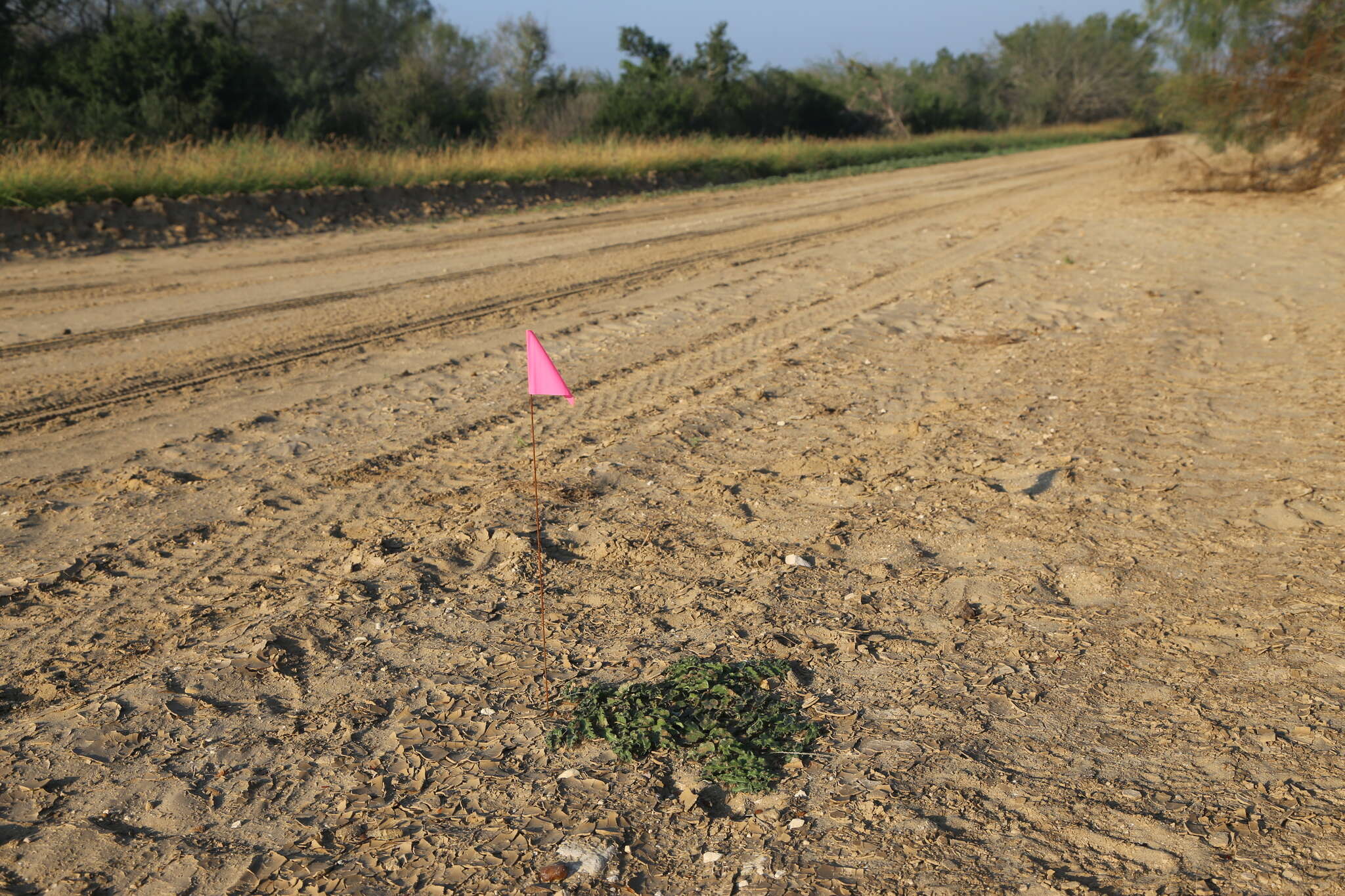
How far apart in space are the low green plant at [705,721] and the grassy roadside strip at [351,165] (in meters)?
12.4

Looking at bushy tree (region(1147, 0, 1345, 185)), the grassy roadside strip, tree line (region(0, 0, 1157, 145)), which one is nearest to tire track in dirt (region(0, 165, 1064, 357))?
the grassy roadside strip

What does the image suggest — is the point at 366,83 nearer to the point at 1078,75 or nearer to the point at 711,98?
the point at 711,98

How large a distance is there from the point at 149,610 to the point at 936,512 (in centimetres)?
381

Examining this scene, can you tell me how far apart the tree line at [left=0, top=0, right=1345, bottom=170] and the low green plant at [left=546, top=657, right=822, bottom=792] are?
1951 cm

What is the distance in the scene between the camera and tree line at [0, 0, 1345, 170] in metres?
19.6

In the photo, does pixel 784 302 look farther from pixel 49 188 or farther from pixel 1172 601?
pixel 49 188

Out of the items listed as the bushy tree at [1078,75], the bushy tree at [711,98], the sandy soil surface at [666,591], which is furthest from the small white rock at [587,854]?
the bushy tree at [1078,75]

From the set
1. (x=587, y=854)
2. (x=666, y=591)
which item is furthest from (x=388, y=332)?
(x=587, y=854)

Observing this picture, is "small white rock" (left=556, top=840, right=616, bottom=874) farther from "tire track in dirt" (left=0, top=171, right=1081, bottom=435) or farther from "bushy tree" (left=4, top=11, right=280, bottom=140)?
"bushy tree" (left=4, top=11, right=280, bottom=140)

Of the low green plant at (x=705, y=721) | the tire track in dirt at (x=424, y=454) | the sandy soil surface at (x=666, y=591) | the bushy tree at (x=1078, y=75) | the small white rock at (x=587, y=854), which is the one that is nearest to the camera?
the small white rock at (x=587, y=854)

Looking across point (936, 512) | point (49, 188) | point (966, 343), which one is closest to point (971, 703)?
point (936, 512)

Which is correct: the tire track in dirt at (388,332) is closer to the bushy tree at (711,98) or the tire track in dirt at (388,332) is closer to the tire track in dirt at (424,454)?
the tire track in dirt at (424,454)

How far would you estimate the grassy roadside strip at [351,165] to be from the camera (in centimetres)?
1337

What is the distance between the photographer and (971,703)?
365 centimetres
